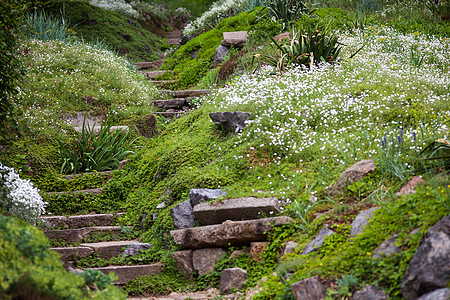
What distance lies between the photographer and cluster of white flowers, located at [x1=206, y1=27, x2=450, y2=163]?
18.8 ft

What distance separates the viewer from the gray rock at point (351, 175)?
15.9ft

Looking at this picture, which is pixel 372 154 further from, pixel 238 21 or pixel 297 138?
pixel 238 21

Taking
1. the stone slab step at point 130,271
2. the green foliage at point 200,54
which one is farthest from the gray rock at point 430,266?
the green foliage at point 200,54

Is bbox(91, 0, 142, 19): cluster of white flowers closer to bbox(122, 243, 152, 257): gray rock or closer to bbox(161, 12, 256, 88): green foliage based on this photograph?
bbox(161, 12, 256, 88): green foliage

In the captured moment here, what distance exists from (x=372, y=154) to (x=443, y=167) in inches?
44.5

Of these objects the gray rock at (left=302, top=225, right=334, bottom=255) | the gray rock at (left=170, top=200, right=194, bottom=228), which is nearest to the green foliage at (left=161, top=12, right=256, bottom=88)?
the gray rock at (left=170, top=200, right=194, bottom=228)

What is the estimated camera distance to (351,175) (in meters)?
4.86

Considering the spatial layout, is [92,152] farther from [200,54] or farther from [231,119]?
[200,54]

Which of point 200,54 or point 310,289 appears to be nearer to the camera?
point 310,289

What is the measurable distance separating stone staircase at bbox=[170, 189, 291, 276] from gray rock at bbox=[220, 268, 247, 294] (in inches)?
10.8

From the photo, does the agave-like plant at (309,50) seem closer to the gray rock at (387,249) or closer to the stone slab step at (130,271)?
the stone slab step at (130,271)

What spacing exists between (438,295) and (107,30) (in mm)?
17137

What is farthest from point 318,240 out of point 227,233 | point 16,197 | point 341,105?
point 16,197

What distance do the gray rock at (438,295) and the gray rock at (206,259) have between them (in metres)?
2.66
